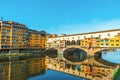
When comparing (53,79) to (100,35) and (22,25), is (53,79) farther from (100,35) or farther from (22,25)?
(22,25)

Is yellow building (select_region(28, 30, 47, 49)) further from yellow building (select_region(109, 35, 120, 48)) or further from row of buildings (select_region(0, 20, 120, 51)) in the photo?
yellow building (select_region(109, 35, 120, 48))

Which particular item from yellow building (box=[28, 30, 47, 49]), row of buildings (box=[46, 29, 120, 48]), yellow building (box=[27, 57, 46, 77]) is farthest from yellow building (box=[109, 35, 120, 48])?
yellow building (box=[28, 30, 47, 49])

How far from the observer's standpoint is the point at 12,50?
10000cm

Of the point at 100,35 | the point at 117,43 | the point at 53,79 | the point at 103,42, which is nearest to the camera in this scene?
the point at 53,79

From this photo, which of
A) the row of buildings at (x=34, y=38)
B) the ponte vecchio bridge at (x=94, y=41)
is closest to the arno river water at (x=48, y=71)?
the ponte vecchio bridge at (x=94, y=41)

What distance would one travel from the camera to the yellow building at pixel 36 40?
12712 cm

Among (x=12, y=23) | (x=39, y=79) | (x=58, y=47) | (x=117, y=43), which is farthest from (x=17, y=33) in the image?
(x=39, y=79)

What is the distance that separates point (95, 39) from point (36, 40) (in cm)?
5084

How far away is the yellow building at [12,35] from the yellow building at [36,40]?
1492cm

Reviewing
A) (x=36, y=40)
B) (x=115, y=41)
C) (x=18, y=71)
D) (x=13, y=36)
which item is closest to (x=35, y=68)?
(x=18, y=71)

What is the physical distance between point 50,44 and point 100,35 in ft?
160

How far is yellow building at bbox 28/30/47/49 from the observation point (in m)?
127

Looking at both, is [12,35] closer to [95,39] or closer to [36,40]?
[36,40]

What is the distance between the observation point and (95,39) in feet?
319
